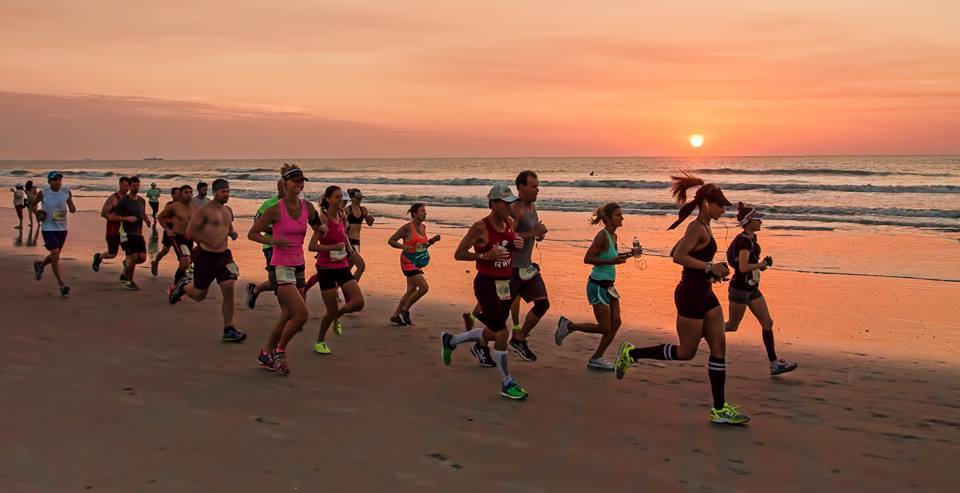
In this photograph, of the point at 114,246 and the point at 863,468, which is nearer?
the point at 863,468

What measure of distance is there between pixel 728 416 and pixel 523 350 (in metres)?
2.72

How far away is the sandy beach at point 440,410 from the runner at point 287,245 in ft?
1.63

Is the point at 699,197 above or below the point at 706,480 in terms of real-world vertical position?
above

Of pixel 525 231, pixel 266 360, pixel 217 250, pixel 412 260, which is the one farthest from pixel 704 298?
pixel 217 250

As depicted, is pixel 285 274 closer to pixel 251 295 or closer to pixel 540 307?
pixel 540 307

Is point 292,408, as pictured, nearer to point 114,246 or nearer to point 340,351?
point 340,351

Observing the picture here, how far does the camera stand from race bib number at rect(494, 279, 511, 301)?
736 cm

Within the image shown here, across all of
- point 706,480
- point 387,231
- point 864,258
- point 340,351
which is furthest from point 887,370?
point 387,231

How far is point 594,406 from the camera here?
23.4 ft

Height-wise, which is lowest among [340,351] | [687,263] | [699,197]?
[340,351]

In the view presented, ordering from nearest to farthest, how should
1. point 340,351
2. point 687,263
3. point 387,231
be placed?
point 687,263 < point 340,351 < point 387,231

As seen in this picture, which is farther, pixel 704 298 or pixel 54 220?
pixel 54 220

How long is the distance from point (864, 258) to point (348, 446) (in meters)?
15.5

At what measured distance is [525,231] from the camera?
8.50m
